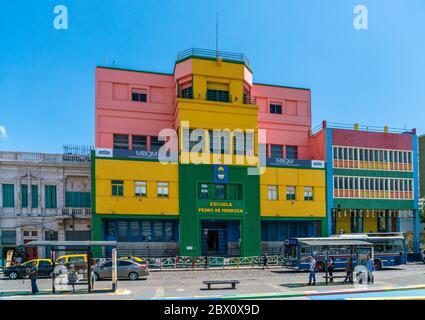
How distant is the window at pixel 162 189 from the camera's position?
138ft

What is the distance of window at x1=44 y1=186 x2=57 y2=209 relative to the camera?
42125mm

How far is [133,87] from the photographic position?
4725 cm

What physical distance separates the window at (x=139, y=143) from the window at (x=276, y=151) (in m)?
16.7

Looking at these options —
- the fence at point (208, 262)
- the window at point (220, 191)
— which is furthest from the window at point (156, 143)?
the fence at point (208, 262)

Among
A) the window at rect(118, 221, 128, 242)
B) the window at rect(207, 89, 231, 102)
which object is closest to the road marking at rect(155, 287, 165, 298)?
the window at rect(118, 221, 128, 242)

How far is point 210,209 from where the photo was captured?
42312mm

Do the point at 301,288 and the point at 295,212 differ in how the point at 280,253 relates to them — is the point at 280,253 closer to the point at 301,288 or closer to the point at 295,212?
the point at 295,212

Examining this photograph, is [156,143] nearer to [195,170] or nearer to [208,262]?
[195,170]

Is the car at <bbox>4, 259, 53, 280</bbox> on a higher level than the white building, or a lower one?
lower

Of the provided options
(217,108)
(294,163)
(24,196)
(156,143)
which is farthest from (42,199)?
(294,163)

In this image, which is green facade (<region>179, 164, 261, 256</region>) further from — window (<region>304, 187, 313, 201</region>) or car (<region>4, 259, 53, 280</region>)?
car (<region>4, 259, 53, 280</region>)

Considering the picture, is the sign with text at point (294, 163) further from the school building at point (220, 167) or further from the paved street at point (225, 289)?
the paved street at point (225, 289)

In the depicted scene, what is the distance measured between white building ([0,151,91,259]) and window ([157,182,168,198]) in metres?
8.48

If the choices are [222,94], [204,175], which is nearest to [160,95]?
[222,94]
